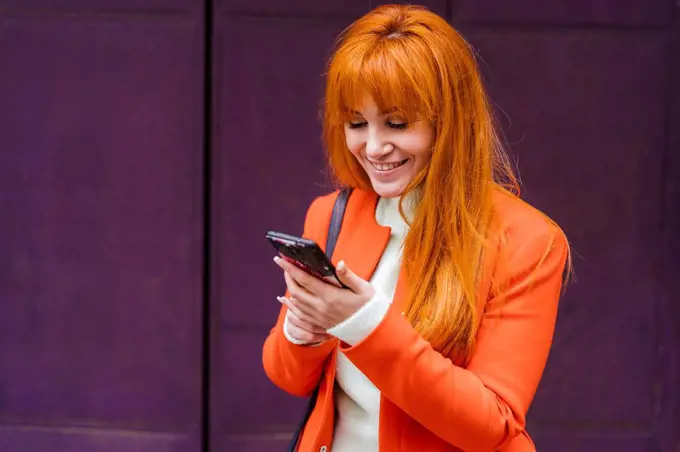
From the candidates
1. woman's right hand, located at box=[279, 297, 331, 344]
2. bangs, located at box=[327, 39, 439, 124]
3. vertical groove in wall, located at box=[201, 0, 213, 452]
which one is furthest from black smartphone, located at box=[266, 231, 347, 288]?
vertical groove in wall, located at box=[201, 0, 213, 452]

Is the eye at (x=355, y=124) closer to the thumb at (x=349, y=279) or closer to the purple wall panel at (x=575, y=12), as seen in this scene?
the thumb at (x=349, y=279)

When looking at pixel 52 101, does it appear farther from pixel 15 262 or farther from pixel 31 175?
pixel 15 262

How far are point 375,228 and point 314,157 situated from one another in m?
1.17

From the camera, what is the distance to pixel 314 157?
2443mm

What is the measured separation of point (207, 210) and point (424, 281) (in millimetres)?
1399

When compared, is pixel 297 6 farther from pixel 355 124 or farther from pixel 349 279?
pixel 349 279

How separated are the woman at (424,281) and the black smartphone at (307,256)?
12 millimetres

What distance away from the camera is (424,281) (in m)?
1.19

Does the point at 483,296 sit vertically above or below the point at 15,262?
above

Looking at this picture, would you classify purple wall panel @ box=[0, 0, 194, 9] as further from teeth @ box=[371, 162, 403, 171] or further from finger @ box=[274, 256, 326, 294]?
finger @ box=[274, 256, 326, 294]

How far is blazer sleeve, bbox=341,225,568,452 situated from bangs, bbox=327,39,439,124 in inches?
9.5

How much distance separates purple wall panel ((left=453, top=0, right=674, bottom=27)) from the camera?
2.38 metres

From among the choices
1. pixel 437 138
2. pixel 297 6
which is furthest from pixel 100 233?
pixel 437 138

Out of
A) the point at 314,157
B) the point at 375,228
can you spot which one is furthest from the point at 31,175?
the point at 375,228
